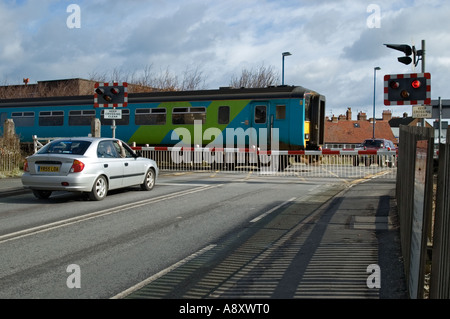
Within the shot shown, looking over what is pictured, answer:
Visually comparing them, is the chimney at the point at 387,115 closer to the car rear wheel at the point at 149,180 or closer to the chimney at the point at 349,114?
the chimney at the point at 349,114

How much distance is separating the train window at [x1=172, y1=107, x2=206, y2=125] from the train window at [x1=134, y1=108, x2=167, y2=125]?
627 mm

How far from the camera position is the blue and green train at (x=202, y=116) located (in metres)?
21.6

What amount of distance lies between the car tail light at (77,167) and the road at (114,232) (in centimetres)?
77

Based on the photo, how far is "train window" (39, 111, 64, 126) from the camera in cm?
2670

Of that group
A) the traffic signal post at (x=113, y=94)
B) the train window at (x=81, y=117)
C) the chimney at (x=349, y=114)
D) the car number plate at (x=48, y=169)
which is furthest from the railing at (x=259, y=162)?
the chimney at (x=349, y=114)

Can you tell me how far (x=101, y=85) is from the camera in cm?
1777

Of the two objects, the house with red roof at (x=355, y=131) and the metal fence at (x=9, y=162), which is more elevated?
the house with red roof at (x=355, y=131)

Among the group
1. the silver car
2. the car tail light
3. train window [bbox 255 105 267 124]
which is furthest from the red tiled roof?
Answer: the car tail light

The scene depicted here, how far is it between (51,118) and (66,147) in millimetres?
16254

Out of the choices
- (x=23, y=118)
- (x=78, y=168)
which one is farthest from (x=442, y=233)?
(x=23, y=118)

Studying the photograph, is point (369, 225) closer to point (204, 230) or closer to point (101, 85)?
point (204, 230)

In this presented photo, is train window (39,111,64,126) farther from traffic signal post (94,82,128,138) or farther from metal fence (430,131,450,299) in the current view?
metal fence (430,131,450,299)

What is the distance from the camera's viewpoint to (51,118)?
88.6ft
